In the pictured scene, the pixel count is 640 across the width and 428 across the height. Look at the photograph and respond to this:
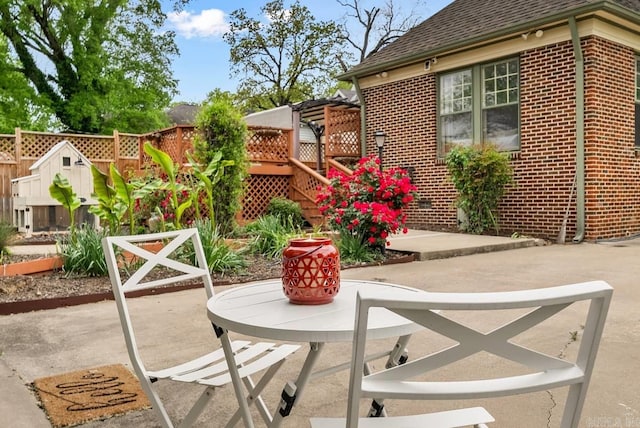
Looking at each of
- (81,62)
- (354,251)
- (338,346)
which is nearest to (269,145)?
(354,251)

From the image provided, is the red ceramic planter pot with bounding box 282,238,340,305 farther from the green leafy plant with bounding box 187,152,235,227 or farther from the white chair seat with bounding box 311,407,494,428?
the green leafy plant with bounding box 187,152,235,227

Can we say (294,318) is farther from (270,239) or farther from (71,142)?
(71,142)

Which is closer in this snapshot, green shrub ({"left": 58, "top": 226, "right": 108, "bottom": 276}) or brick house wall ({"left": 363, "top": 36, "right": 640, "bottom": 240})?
green shrub ({"left": 58, "top": 226, "right": 108, "bottom": 276})

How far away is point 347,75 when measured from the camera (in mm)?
13070

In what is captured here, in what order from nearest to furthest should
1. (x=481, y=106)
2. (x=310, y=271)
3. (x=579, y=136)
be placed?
1. (x=310, y=271)
2. (x=579, y=136)
3. (x=481, y=106)

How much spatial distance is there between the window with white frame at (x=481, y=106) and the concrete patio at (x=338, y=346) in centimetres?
381

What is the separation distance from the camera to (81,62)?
2111 centimetres

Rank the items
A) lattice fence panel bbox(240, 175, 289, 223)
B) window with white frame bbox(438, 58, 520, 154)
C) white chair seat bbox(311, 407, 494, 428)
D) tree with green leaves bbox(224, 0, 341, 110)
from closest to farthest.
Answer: white chair seat bbox(311, 407, 494, 428), window with white frame bbox(438, 58, 520, 154), lattice fence panel bbox(240, 175, 289, 223), tree with green leaves bbox(224, 0, 341, 110)

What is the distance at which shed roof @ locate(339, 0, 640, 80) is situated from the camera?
9.09 m

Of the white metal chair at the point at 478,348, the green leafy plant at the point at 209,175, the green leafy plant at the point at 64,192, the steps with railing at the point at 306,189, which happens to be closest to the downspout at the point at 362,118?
the steps with railing at the point at 306,189

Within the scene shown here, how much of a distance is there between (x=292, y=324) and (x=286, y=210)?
9810 mm

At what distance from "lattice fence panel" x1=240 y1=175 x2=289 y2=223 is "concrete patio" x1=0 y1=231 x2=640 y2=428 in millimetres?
5385

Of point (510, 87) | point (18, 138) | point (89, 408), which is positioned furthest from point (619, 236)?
point (18, 138)

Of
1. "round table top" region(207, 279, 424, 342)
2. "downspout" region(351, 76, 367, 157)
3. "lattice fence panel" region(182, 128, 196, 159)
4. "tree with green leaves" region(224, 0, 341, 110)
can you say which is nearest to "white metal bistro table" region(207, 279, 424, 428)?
"round table top" region(207, 279, 424, 342)
